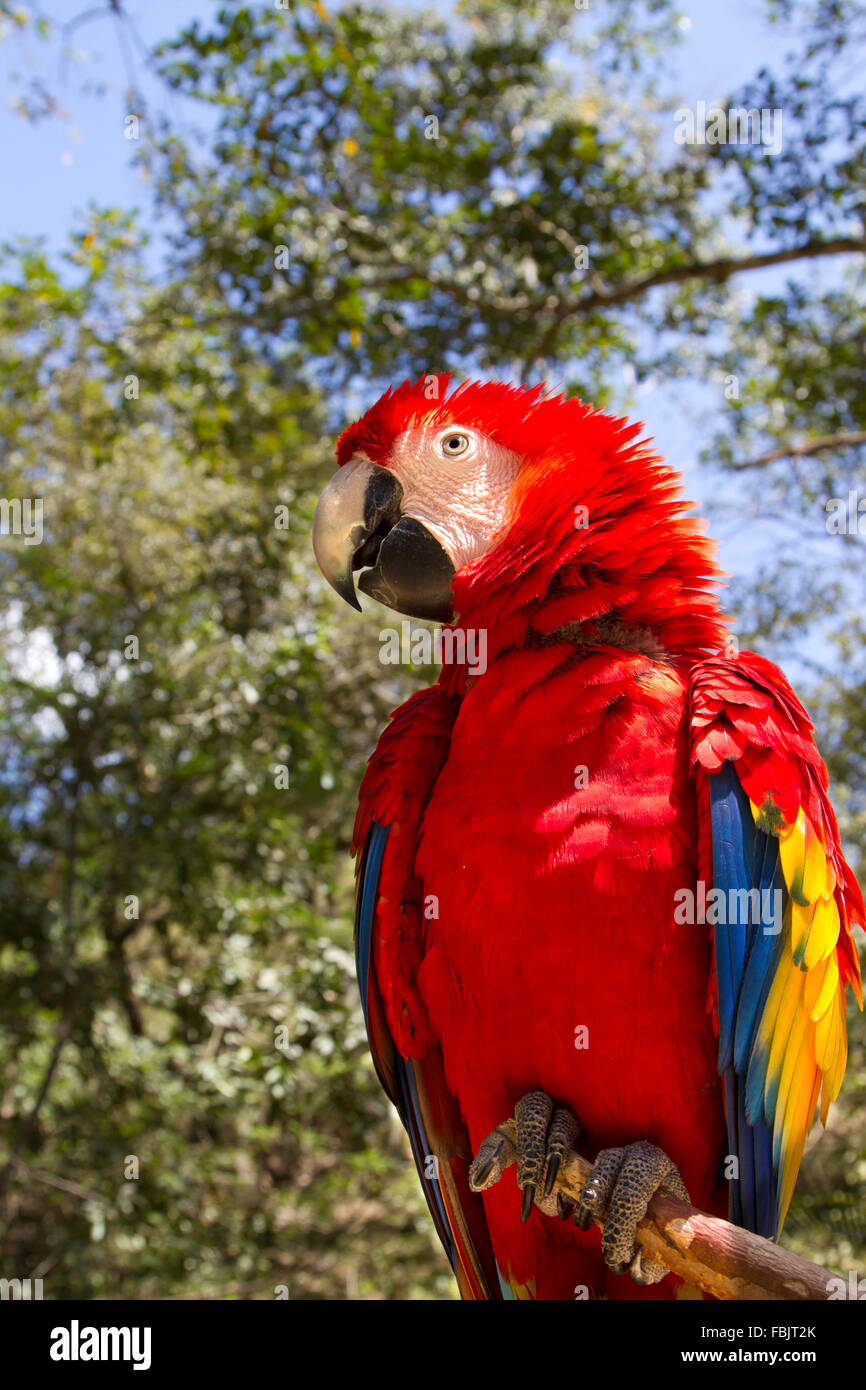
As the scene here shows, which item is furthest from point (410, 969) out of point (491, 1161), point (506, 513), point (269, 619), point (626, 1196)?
point (269, 619)

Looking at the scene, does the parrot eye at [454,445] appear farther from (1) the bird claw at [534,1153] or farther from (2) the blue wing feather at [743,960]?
(1) the bird claw at [534,1153]

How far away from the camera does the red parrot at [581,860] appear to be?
163 centimetres

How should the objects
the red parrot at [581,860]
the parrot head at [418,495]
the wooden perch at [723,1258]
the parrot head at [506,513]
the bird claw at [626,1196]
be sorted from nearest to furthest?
the wooden perch at [723,1258], the bird claw at [626,1196], the red parrot at [581,860], the parrot head at [506,513], the parrot head at [418,495]

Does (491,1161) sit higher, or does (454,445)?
(454,445)

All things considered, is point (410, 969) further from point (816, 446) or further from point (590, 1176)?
point (816, 446)

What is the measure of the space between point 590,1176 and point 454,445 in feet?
4.31

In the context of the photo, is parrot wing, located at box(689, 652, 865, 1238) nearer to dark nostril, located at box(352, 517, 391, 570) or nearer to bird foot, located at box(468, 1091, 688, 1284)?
bird foot, located at box(468, 1091, 688, 1284)

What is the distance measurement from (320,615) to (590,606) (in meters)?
3.01

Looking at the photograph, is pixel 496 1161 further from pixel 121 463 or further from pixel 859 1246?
pixel 121 463

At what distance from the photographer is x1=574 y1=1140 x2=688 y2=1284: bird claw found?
150cm

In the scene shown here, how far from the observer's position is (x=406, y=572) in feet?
6.41

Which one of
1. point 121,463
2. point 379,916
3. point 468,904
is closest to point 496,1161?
point 468,904

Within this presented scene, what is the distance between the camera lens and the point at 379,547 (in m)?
2.01

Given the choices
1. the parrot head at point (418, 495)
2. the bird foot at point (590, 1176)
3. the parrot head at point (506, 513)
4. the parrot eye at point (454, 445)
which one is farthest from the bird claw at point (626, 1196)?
the parrot eye at point (454, 445)
